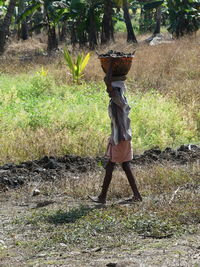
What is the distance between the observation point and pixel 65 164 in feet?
28.7

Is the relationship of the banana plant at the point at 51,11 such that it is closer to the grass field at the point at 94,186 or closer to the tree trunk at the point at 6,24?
the tree trunk at the point at 6,24

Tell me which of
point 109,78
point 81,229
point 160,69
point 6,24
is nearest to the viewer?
point 81,229

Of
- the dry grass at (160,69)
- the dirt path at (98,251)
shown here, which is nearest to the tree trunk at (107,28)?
the dry grass at (160,69)

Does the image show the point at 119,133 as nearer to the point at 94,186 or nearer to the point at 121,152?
the point at 121,152

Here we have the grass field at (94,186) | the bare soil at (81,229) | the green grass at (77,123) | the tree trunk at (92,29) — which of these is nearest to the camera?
the bare soil at (81,229)

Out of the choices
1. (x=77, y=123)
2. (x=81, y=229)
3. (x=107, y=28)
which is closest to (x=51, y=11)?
(x=107, y=28)

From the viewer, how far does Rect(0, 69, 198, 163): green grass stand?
9805 mm

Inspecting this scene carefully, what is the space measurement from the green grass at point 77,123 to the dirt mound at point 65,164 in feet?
2.07

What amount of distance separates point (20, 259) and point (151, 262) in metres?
1.02

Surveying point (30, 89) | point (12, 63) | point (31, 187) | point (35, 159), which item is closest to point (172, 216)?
point (31, 187)

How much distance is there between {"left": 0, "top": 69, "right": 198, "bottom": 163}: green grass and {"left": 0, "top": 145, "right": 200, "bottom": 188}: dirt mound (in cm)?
63

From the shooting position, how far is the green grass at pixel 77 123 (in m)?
9.80

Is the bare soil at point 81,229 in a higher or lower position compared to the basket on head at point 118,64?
lower

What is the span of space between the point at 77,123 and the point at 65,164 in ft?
9.25
